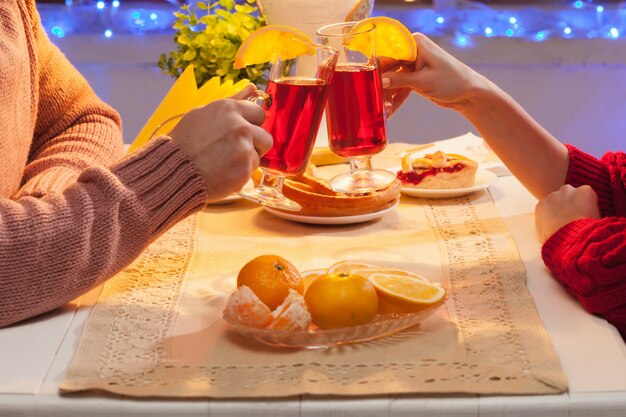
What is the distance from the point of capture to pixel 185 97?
65.3 inches

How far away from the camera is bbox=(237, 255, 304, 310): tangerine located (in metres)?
1.12

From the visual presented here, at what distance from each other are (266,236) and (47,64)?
1.74ft

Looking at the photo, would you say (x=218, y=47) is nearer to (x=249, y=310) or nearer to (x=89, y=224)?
(x=89, y=224)

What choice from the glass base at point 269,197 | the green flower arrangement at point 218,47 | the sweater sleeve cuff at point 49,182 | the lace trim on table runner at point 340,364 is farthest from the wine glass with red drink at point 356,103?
the green flower arrangement at point 218,47

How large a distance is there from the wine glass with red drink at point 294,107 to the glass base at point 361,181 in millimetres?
140

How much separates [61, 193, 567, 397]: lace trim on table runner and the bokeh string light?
2.75 meters

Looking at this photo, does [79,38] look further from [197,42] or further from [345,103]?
[345,103]

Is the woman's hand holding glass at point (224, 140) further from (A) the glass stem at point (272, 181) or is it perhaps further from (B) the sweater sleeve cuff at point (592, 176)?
(B) the sweater sleeve cuff at point (592, 176)

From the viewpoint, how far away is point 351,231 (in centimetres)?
154

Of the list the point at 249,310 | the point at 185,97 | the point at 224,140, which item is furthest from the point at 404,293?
the point at 185,97

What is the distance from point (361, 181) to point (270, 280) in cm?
34

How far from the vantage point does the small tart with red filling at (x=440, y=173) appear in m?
1.71

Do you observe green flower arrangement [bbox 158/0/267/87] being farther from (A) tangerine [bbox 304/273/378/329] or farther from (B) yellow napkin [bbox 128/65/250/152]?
(A) tangerine [bbox 304/273/378/329]

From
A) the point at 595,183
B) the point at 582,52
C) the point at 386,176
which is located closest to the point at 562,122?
the point at 582,52
